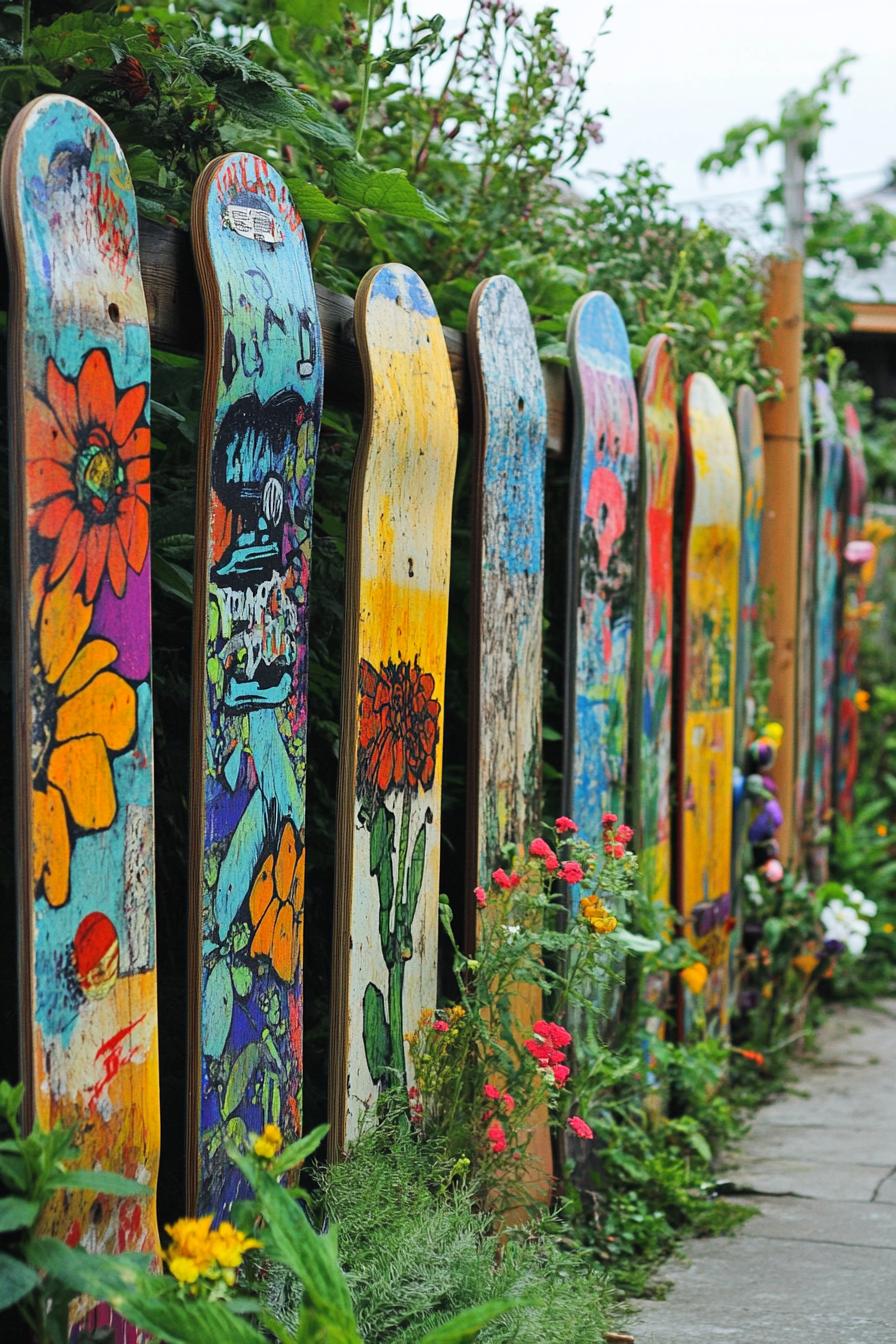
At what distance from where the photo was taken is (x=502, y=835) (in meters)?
2.95

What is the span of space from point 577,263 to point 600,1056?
2.22 metres

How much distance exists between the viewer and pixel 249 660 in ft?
7.07

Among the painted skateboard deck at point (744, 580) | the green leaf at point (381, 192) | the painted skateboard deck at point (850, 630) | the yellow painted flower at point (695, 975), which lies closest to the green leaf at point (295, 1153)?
the green leaf at point (381, 192)

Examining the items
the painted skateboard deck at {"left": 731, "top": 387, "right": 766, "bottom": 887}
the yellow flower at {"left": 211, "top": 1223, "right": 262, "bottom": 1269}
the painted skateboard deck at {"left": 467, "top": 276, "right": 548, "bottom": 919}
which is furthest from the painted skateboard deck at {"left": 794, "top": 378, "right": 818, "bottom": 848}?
the yellow flower at {"left": 211, "top": 1223, "right": 262, "bottom": 1269}

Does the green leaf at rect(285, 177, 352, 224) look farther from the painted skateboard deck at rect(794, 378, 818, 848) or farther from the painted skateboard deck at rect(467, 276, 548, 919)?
the painted skateboard deck at rect(794, 378, 818, 848)

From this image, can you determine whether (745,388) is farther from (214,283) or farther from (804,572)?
(214,283)

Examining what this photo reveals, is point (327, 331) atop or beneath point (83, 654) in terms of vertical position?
atop

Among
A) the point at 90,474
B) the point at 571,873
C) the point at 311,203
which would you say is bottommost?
the point at 571,873

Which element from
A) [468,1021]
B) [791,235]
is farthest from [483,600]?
[791,235]

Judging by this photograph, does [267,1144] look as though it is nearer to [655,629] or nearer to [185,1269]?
[185,1269]

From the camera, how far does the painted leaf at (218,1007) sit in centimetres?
209

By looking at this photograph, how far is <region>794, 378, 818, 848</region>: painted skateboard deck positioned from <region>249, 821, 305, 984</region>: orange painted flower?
11.3 feet

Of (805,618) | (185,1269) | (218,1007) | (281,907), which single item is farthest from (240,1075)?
(805,618)

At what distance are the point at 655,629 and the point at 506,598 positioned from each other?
973mm
